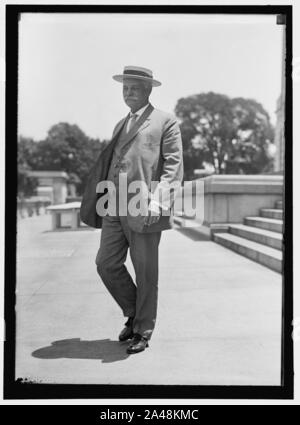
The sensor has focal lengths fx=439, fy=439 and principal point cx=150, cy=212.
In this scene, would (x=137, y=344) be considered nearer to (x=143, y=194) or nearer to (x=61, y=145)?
(x=143, y=194)

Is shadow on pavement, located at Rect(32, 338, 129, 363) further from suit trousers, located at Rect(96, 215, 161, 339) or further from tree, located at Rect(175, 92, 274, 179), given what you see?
tree, located at Rect(175, 92, 274, 179)

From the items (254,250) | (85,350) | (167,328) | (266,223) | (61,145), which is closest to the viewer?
(85,350)

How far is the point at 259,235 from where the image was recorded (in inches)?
273

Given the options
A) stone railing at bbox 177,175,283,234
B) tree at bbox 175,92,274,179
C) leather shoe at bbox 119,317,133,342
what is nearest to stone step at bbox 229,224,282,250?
stone railing at bbox 177,175,283,234

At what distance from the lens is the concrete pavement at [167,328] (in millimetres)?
2707

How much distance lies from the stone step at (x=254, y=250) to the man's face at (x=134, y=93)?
3.20 metres

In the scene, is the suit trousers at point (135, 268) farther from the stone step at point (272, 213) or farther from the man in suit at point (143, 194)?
the stone step at point (272, 213)

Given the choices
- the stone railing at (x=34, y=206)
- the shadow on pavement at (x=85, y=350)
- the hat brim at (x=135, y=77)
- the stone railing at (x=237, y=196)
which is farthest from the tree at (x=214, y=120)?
the stone railing at (x=34, y=206)

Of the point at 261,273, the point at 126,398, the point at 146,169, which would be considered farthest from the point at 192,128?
the point at 126,398

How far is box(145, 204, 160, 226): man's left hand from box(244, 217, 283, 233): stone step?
175 inches

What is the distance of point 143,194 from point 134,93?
687 millimetres

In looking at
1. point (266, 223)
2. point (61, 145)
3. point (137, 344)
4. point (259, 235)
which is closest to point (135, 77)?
point (137, 344)

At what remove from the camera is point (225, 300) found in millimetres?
4262
